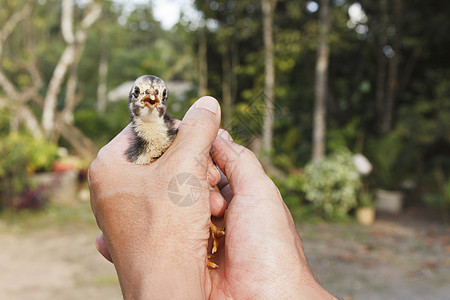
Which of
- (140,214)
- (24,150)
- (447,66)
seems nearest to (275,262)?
(140,214)

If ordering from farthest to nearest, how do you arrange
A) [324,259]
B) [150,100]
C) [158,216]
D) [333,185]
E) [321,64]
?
[333,185]
[321,64]
[324,259]
[150,100]
[158,216]

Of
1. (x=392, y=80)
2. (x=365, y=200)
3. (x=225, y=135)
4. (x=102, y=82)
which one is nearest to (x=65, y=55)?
(x=365, y=200)

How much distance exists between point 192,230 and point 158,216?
157mm

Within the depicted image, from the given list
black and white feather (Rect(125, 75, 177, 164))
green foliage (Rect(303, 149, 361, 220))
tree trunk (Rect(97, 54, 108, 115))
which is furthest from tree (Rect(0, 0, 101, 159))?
tree trunk (Rect(97, 54, 108, 115))

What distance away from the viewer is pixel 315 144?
10.0 metres

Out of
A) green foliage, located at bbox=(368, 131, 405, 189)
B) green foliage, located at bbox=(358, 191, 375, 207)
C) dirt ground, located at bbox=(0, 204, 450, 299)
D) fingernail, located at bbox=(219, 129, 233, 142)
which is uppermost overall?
fingernail, located at bbox=(219, 129, 233, 142)

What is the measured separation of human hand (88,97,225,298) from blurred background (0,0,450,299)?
4.02 meters

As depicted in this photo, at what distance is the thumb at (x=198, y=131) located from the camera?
179cm

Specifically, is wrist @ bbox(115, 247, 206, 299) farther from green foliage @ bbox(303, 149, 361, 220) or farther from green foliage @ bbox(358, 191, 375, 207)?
green foliage @ bbox(358, 191, 375, 207)

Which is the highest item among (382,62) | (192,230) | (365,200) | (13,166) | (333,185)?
(382,62)

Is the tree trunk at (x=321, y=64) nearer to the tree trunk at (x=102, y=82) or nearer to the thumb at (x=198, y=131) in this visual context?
the thumb at (x=198, y=131)

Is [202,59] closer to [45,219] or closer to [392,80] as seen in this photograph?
[392,80]

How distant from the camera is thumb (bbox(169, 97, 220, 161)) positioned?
5.87ft

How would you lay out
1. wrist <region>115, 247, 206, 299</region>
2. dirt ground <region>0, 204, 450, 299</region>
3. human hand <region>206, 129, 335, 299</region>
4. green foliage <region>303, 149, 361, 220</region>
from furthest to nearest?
green foliage <region>303, 149, 361, 220</region>, dirt ground <region>0, 204, 450, 299</region>, human hand <region>206, 129, 335, 299</region>, wrist <region>115, 247, 206, 299</region>
